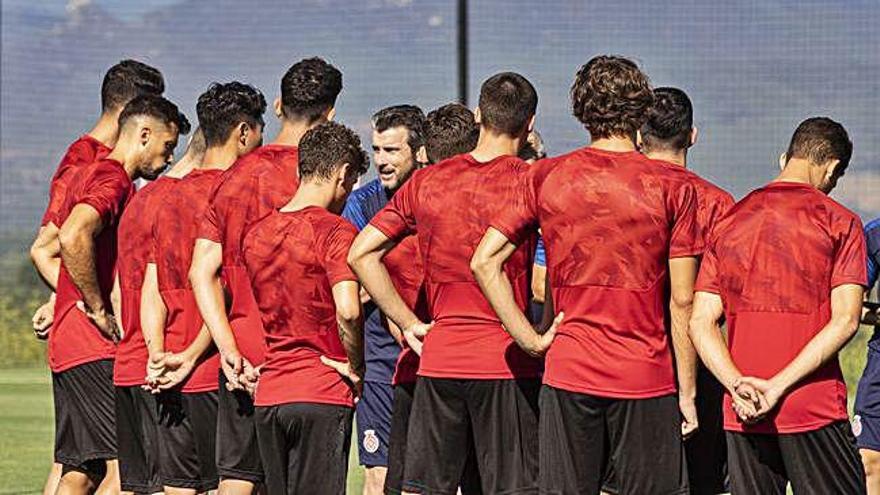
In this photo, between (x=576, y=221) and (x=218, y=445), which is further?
(x=218, y=445)

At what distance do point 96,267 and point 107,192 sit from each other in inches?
14.6

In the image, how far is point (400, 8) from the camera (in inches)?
687

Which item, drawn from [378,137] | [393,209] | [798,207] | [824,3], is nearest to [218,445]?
[393,209]

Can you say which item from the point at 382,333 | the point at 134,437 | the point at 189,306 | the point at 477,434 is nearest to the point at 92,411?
the point at 134,437

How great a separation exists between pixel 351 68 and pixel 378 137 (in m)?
10.2

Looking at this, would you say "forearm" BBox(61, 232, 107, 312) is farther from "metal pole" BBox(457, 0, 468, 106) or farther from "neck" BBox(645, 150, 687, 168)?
"metal pole" BBox(457, 0, 468, 106)

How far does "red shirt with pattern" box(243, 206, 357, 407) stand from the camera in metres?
6.04

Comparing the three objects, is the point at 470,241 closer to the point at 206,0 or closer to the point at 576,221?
the point at 576,221

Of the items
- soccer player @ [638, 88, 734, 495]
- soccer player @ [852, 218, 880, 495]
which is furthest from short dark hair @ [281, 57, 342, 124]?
soccer player @ [852, 218, 880, 495]

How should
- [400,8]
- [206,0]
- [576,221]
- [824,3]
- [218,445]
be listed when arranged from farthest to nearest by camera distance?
[206,0] < [400,8] < [824,3] < [218,445] < [576,221]

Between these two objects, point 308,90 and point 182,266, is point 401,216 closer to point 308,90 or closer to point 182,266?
point 308,90

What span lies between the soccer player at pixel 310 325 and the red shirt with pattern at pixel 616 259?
854mm

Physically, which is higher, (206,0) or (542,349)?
(206,0)

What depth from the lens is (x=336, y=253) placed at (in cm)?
602
